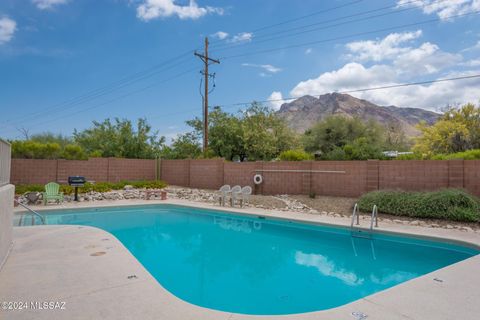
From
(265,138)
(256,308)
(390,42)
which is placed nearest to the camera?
(256,308)

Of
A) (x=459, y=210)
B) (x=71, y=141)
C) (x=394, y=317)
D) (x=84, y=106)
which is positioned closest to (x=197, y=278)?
(x=394, y=317)

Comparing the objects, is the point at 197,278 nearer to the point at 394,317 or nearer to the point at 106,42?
the point at 394,317

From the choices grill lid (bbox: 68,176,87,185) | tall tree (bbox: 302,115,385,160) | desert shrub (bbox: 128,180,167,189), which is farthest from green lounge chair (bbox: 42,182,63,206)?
tall tree (bbox: 302,115,385,160)

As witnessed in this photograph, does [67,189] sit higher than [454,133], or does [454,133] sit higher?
[454,133]

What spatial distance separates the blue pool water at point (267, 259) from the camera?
4504 millimetres

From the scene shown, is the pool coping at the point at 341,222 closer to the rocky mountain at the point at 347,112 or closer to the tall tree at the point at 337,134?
the tall tree at the point at 337,134

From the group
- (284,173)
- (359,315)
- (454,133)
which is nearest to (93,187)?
(284,173)

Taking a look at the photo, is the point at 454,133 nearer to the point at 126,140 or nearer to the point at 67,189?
the point at 126,140

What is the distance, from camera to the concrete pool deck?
10.3 feet

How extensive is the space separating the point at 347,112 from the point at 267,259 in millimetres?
62118

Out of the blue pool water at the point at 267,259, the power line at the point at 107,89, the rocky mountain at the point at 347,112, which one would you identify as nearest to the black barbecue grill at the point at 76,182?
the blue pool water at the point at 267,259

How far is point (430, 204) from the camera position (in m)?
8.81

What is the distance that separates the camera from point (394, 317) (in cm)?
312

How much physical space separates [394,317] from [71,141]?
29.0 metres
